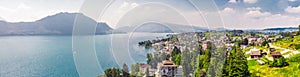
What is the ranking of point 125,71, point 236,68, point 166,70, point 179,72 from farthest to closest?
point 179,72, point 166,70, point 125,71, point 236,68

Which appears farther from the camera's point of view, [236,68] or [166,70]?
[166,70]

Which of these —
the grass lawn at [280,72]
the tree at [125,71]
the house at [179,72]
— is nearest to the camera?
the tree at [125,71]

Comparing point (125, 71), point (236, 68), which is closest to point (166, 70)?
point (125, 71)

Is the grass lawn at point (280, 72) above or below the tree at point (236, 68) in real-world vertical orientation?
below

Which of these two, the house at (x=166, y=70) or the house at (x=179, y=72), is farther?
the house at (x=179, y=72)

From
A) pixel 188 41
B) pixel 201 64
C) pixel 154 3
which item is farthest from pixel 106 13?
pixel 188 41

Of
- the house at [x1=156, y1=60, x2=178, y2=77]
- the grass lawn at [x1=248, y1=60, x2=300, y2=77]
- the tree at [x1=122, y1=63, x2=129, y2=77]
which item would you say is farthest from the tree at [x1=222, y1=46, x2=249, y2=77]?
the tree at [x1=122, y1=63, x2=129, y2=77]

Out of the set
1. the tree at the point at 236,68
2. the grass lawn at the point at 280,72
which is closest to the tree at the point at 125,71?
the tree at the point at 236,68

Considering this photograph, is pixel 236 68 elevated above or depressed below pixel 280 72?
above

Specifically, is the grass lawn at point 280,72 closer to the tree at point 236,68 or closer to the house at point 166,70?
the tree at point 236,68

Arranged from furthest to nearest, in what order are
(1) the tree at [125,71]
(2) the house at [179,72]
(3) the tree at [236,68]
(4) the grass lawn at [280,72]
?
1. (2) the house at [179,72]
2. (4) the grass lawn at [280,72]
3. (3) the tree at [236,68]
4. (1) the tree at [125,71]

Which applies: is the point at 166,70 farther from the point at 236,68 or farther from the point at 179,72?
the point at 236,68

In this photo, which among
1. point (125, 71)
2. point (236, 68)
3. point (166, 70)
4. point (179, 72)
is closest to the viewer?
point (236, 68)
